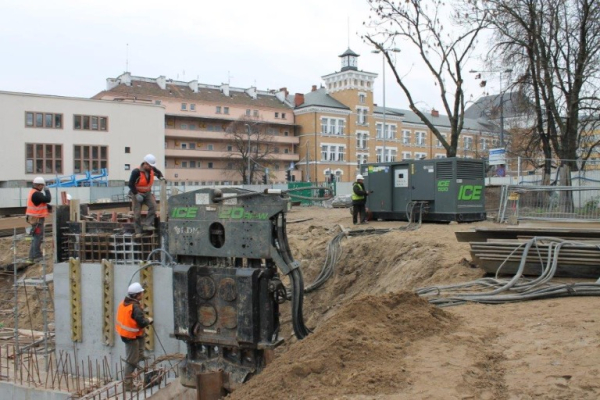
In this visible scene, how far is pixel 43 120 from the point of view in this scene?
46.1 metres

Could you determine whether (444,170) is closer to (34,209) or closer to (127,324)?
(127,324)

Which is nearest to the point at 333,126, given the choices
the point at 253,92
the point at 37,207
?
the point at 253,92

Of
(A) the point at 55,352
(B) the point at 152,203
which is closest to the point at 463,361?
(B) the point at 152,203

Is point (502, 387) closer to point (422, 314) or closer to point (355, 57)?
point (422, 314)

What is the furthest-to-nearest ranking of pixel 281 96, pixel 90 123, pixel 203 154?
1. pixel 281 96
2. pixel 203 154
3. pixel 90 123

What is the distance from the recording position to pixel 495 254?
28.9ft

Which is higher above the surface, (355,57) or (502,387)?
(355,57)

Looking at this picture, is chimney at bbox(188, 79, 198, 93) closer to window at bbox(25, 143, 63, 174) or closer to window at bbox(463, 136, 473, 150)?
window at bbox(25, 143, 63, 174)

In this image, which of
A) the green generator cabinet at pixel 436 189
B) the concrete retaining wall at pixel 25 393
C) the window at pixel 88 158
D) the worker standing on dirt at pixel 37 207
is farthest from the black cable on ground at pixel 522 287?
the window at pixel 88 158

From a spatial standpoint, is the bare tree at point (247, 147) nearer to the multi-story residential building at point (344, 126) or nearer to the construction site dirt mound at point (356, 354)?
the multi-story residential building at point (344, 126)

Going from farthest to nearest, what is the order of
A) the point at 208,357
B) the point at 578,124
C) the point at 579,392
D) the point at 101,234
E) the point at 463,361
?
the point at 578,124 < the point at 101,234 < the point at 208,357 < the point at 463,361 < the point at 579,392

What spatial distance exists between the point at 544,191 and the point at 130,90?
51.6m

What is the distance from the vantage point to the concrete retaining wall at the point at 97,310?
42.5ft

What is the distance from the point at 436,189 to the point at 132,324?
34.0 ft
